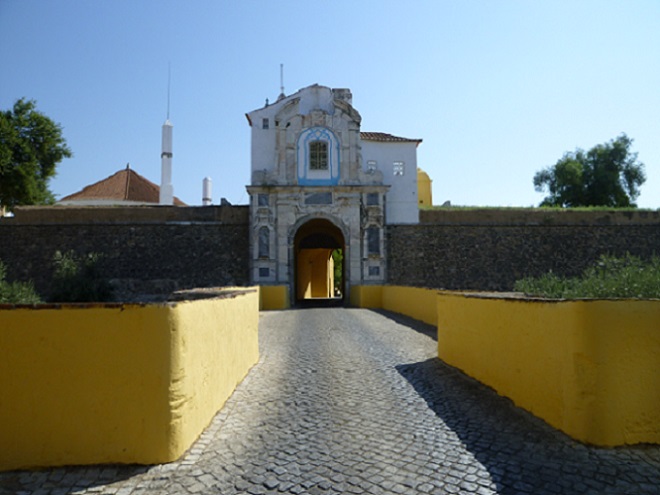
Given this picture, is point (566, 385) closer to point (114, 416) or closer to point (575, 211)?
point (114, 416)

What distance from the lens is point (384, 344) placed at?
9.64 meters

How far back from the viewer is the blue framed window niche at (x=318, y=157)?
71.6 feet

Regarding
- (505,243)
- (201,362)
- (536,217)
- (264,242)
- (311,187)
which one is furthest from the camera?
(536,217)

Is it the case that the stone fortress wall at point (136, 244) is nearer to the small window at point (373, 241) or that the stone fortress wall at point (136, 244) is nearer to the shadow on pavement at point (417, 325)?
the small window at point (373, 241)

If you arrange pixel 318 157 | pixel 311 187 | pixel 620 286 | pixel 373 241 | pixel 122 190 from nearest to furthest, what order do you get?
pixel 620 286, pixel 311 187, pixel 373 241, pixel 318 157, pixel 122 190

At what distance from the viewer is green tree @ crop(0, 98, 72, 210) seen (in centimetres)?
2406

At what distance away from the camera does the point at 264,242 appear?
21203 millimetres

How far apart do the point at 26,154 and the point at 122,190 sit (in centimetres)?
995

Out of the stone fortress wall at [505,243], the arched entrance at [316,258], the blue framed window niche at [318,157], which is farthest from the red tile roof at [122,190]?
the stone fortress wall at [505,243]

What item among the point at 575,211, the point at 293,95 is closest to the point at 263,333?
the point at 293,95

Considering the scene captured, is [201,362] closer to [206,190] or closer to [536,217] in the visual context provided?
[536,217]

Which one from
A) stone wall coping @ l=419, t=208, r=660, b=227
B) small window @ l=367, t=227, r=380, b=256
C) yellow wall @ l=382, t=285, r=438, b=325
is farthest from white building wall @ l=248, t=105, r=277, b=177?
yellow wall @ l=382, t=285, r=438, b=325

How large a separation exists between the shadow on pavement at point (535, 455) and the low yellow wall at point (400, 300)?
214 inches

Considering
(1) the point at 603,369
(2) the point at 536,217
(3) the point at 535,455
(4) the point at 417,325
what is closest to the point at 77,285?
(4) the point at 417,325
